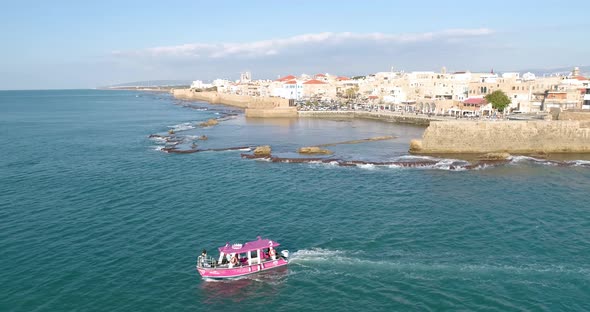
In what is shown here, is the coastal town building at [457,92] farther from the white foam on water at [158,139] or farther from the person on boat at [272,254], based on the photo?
the person on boat at [272,254]

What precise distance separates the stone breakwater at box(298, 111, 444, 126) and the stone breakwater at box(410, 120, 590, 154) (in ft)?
73.6

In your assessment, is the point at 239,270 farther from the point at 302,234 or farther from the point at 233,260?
the point at 302,234

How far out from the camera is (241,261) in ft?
77.7

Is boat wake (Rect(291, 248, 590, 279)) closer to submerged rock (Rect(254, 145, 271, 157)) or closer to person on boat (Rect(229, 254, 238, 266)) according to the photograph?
person on boat (Rect(229, 254, 238, 266))

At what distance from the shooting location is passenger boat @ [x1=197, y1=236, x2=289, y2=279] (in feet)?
74.1

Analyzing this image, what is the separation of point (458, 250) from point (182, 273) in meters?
15.5

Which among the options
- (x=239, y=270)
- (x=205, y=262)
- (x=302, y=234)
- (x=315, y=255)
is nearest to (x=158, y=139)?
(x=302, y=234)

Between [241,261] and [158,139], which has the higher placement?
[158,139]

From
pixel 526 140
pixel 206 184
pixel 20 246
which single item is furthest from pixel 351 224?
pixel 526 140

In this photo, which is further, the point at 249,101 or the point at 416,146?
the point at 249,101

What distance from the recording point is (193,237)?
27.4m

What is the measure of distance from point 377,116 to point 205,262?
8140 cm

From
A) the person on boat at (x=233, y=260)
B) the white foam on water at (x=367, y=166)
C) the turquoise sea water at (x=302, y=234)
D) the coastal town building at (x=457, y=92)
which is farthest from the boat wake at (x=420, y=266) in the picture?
the coastal town building at (x=457, y=92)

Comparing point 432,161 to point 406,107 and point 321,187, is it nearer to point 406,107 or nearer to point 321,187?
point 321,187
